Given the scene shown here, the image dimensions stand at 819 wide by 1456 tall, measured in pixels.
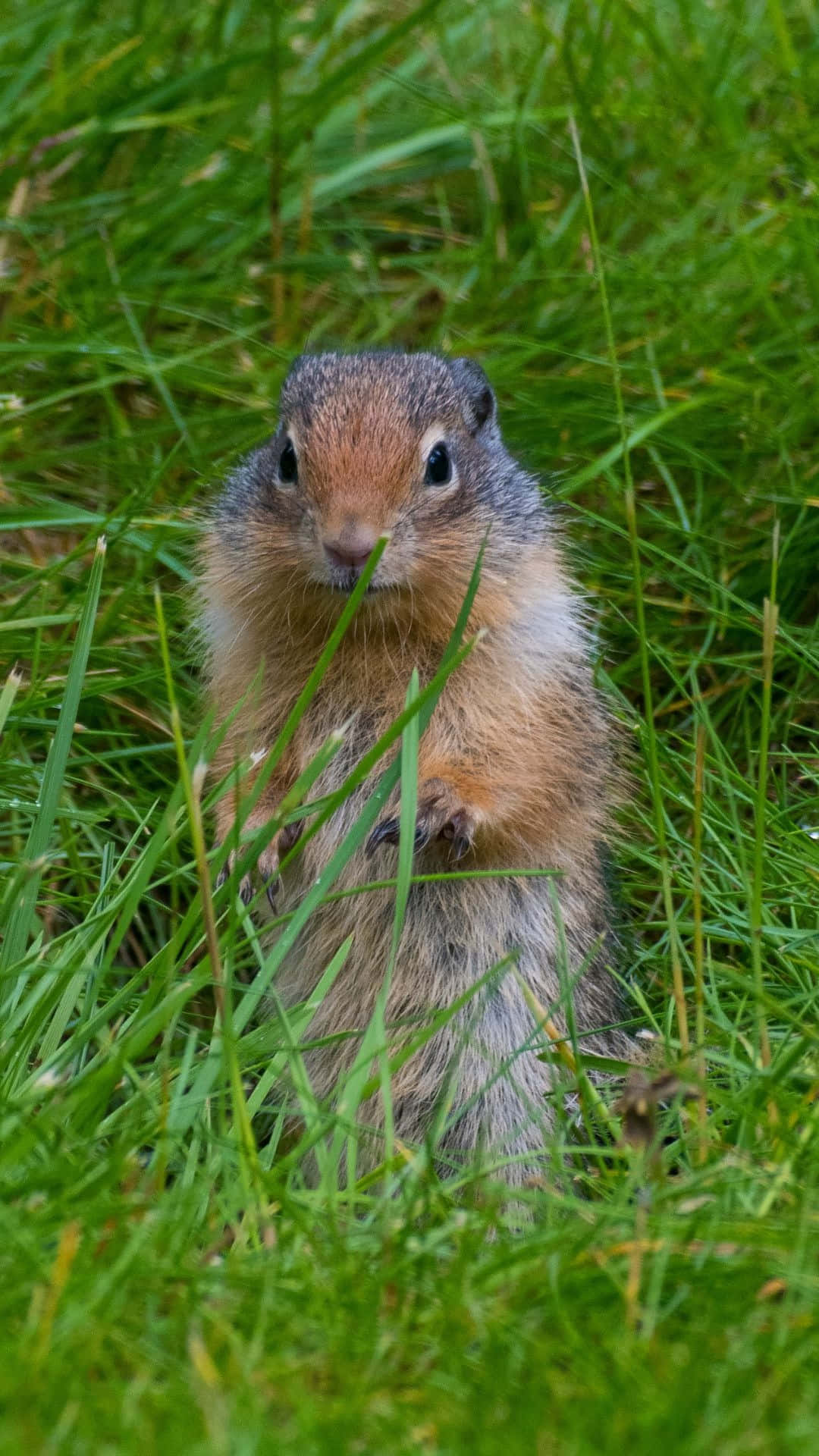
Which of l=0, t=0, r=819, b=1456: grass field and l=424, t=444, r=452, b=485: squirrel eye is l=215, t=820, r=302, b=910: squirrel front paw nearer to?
l=0, t=0, r=819, b=1456: grass field

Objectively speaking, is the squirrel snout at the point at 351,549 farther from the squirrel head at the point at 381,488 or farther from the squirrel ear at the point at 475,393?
the squirrel ear at the point at 475,393

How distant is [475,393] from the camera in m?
5.03

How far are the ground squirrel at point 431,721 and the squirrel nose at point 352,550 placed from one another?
9cm

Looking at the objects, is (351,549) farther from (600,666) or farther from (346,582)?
(600,666)

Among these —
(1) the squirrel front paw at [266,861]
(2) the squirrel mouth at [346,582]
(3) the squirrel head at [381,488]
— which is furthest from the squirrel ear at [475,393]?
(1) the squirrel front paw at [266,861]

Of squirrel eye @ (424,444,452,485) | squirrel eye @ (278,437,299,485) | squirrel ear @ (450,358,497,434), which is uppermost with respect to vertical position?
squirrel ear @ (450,358,497,434)

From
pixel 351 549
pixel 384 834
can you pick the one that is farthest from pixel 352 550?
pixel 384 834

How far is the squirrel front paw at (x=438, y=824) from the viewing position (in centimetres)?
430

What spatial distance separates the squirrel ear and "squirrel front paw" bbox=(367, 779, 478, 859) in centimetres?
113

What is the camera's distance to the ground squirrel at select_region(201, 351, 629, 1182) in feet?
14.5

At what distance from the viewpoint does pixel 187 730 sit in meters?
5.47

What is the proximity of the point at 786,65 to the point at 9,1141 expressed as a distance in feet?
17.9

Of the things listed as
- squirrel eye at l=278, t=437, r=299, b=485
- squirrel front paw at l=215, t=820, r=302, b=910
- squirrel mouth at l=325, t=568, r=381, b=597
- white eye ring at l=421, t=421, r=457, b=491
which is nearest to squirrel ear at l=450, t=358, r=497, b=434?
white eye ring at l=421, t=421, r=457, b=491

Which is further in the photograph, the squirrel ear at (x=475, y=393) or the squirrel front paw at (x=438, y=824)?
the squirrel ear at (x=475, y=393)
